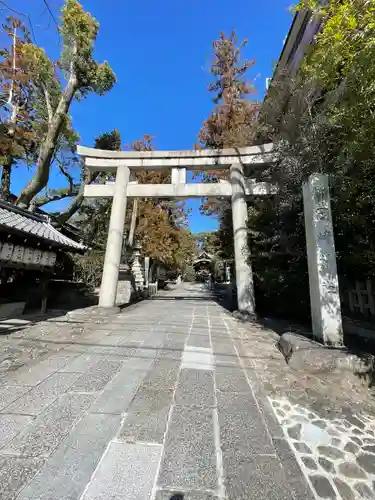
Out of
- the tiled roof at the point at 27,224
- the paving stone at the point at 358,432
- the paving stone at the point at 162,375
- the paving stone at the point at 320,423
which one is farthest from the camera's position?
the tiled roof at the point at 27,224

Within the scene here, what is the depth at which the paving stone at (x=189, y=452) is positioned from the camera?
160cm

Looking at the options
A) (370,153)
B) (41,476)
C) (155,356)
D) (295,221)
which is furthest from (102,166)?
(41,476)

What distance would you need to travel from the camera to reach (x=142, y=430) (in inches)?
83.2

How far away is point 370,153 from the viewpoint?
4.02m

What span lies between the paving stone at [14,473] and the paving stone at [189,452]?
2.72 feet

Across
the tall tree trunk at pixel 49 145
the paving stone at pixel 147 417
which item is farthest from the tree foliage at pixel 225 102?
the paving stone at pixel 147 417

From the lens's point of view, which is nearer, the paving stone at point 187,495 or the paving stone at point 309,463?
the paving stone at point 187,495

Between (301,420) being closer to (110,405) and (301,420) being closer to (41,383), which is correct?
(110,405)

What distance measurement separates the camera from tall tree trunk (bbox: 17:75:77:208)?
10698mm

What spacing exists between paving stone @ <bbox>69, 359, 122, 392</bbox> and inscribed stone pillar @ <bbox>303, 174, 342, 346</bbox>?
3213 mm

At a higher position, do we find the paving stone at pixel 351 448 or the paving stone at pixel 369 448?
the paving stone at pixel 351 448

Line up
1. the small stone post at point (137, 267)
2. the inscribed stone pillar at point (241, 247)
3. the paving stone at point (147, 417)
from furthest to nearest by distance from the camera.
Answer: the small stone post at point (137, 267) → the inscribed stone pillar at point (241, 247) → the paving stone at point (147, 417)

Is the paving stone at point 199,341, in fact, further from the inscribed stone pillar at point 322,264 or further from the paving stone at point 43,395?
the paving stone at point 43,395

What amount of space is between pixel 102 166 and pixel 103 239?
8096mm
